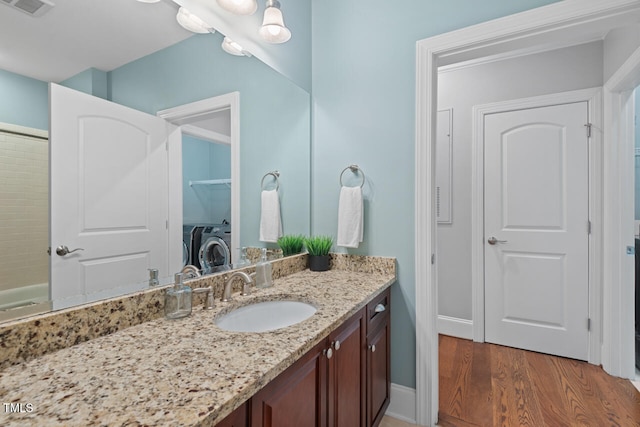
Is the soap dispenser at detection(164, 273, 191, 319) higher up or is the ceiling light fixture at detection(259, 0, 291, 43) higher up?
the ceiling light fixture at detection(259, 0, 291, 43)

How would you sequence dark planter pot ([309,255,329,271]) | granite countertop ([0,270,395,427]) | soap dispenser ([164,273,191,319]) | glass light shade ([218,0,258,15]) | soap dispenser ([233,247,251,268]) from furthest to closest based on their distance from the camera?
dark planter pot ([309,255,329,271]) → soap dispenser ([233,247,251,268]) → glass light shade ([218,0,258,15]) → soap dispenser ([164,273,191,319]) → granite countertop ([0,270,395,427])

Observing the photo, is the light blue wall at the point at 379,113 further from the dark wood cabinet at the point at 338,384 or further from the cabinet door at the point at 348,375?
the cabinet door at the point at 348,375

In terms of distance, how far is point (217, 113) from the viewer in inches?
58.4

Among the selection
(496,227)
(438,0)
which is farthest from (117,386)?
(496,227)

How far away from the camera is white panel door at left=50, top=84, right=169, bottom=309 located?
2.98 ft

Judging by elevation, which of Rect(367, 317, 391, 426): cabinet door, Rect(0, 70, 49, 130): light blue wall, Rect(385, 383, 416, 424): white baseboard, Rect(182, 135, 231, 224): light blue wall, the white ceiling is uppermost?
the white ceiling

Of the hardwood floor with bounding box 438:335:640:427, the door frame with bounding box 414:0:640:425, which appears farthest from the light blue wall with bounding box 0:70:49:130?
the hardwood floor with bounding box 438:335:640:427

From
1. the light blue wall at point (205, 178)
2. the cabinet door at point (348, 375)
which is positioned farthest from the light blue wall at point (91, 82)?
the cabinet door at point (348, 375)

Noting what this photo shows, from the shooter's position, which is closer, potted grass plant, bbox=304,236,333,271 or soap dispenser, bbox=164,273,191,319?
soap dispenser, bbox=164,273,191,319

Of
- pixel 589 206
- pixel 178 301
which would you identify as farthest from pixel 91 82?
pixel 589 206

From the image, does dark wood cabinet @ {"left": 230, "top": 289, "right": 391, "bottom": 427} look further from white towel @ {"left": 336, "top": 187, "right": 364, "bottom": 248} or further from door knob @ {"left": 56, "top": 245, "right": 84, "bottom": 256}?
door knob @ {"left": 56, "top": 245, "right": 84, "bottom": 256}

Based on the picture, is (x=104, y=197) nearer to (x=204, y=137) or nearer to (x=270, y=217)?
(x=204, y=137)

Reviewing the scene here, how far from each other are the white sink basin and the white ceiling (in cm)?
96

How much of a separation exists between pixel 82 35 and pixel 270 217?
1.14 m
